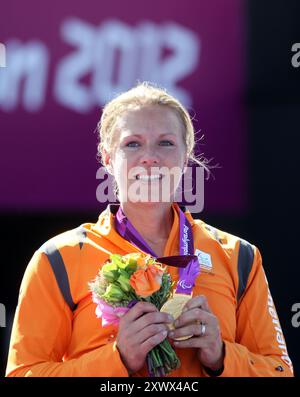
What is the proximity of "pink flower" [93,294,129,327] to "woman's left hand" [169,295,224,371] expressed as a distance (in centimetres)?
16

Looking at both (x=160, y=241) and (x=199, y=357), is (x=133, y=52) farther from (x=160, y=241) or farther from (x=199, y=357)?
(x=199, y=357)

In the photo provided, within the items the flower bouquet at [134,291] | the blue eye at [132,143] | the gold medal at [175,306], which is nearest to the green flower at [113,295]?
the flower bouquet at [134,291]

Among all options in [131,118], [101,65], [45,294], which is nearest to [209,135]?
[101,65]

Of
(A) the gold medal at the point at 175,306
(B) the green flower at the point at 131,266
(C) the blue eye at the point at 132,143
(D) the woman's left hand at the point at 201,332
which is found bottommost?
(D) the woman's left hand at the point at 201,332

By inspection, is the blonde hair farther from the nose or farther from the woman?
the nose

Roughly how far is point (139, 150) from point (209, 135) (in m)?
2.18

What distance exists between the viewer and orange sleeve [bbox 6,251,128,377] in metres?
2.20

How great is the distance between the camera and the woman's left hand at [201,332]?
2.19 meters

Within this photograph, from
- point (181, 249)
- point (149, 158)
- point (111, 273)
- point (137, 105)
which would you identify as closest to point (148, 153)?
point (149, 158)

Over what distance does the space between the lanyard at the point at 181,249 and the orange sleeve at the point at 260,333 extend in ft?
0.77

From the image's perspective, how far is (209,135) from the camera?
A: 4637 mm

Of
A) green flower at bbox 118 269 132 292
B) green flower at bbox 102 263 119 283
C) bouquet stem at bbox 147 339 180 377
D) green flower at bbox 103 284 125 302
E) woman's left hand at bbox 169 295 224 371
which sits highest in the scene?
green flower at bbox 102 263 119 283

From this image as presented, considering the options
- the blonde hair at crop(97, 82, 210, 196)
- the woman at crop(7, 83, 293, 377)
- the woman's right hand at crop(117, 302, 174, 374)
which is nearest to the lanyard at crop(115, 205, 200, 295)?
the woman at crop(7, 83, 293, 377)

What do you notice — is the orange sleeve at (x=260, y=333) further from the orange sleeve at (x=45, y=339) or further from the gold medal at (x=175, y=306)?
the orange sleeve at (x=45, y=339)
